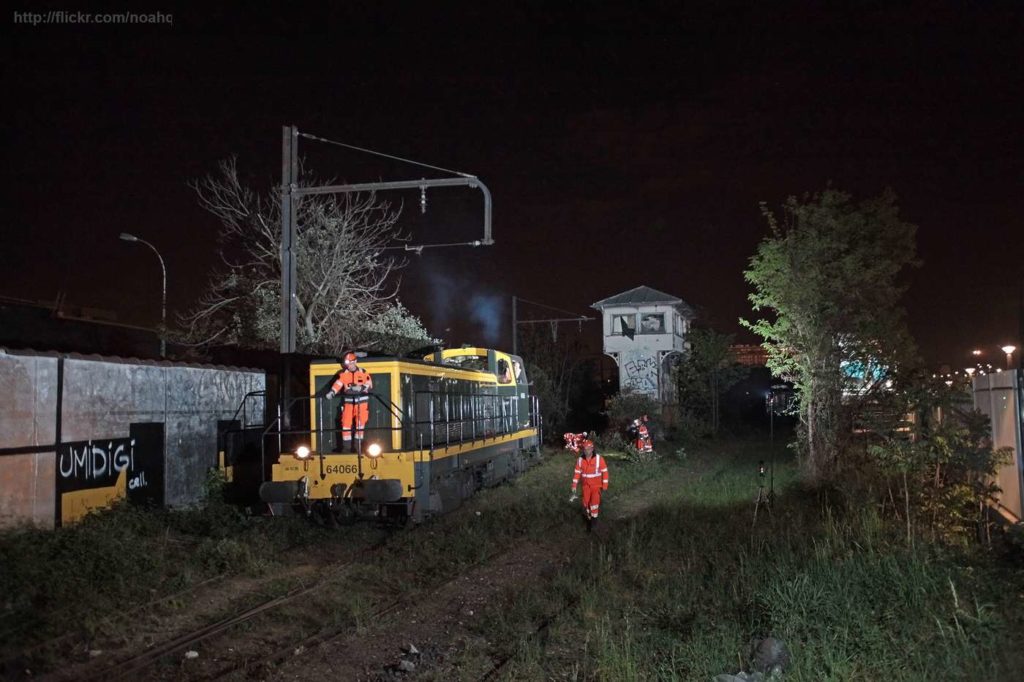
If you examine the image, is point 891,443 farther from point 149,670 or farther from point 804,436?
point 149,670

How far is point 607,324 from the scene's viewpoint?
44438 millimetres

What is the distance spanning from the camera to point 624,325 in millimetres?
43625

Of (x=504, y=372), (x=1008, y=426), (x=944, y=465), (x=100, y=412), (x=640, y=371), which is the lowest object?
(x=944, y=465)

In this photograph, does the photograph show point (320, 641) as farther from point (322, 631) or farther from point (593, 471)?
point (593, 471)

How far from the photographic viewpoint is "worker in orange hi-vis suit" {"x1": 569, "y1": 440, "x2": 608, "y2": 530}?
41.6ft

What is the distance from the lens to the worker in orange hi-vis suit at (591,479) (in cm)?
1269

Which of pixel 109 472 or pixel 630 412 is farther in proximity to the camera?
pixel 630 412

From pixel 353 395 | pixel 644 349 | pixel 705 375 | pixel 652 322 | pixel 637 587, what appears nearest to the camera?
pixel 637 587

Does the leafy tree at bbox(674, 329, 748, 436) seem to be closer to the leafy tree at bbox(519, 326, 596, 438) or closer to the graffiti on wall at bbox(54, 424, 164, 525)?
the leafy tree at bbox(519, 326, 596, 438)

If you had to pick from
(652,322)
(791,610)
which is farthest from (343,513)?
(652,322)

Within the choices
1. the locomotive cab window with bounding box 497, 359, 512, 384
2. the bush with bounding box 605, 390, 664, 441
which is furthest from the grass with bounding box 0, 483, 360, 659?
the bush with bounding box 605, 390, 664, 441

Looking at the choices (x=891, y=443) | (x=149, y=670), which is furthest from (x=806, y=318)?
(x=149, y=670)

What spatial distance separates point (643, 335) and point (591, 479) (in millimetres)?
30666

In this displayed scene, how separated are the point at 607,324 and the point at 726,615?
37.3m
